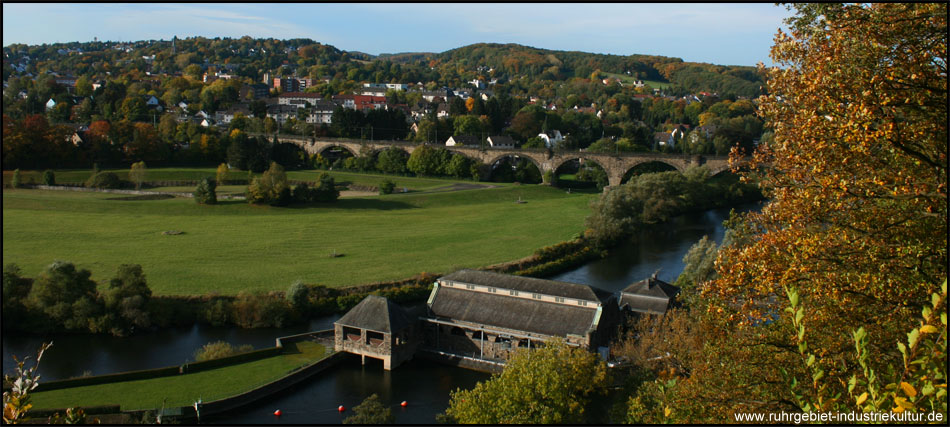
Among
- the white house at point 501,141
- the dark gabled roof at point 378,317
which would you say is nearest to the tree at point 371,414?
the dark gabled roof at point 378,317

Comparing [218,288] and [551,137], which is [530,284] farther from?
[551,137]

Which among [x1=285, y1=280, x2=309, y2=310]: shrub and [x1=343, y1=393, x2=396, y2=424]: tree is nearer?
[x1=343, y1=393, x2=396, y2=424]: tree

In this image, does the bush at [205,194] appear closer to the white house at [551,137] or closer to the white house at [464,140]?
the white house at [464,140]

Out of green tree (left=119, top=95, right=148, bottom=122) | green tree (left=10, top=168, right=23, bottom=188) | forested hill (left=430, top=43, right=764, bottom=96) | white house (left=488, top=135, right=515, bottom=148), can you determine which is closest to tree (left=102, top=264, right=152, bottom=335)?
green tree (left=10, top=168, right=23, bottom=188)

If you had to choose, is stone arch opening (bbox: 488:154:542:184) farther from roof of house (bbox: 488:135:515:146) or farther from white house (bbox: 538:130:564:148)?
white house (bbox: 538:130:564:148)

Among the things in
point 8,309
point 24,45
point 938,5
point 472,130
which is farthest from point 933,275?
point 24,45
